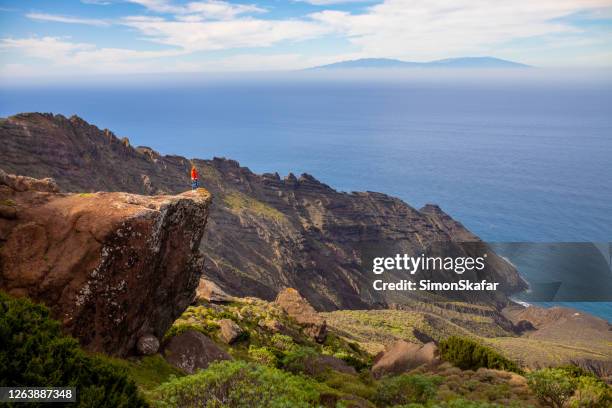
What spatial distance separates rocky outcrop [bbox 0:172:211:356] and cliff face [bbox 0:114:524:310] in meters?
67.4

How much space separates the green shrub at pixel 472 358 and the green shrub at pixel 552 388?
23.0 ft

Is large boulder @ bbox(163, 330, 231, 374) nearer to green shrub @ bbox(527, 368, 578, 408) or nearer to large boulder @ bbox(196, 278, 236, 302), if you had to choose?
green shrub @ bbox(527, 368, 578, 408)

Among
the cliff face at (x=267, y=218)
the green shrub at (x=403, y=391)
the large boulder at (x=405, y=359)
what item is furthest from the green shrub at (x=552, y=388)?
the cliff face at (x=267, y=218)

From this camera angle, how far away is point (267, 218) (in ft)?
412

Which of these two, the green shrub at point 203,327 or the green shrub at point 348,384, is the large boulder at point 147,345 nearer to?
the green shrub at point 203,327

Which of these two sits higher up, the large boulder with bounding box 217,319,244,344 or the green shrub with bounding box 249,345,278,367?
the large boulder with bounding box 217,319,244,344

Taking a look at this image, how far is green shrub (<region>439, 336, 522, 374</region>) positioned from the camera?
31219 millimetres

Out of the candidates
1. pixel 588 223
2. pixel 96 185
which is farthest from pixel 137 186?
pixel 588 223

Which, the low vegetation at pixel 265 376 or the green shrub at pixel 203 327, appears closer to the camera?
the low vegetation at pixel 265 376

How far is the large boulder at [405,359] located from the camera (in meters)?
34.0

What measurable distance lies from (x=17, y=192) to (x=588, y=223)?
660 ft

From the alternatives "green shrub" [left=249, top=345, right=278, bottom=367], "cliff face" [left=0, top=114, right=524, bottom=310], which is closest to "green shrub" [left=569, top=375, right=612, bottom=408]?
"green shrub" [left=249, top=345, right=278, bottom=367]

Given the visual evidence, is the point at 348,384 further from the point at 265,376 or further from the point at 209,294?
the point at 209,294

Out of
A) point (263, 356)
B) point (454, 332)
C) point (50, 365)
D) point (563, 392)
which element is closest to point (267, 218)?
point (454, 332)
